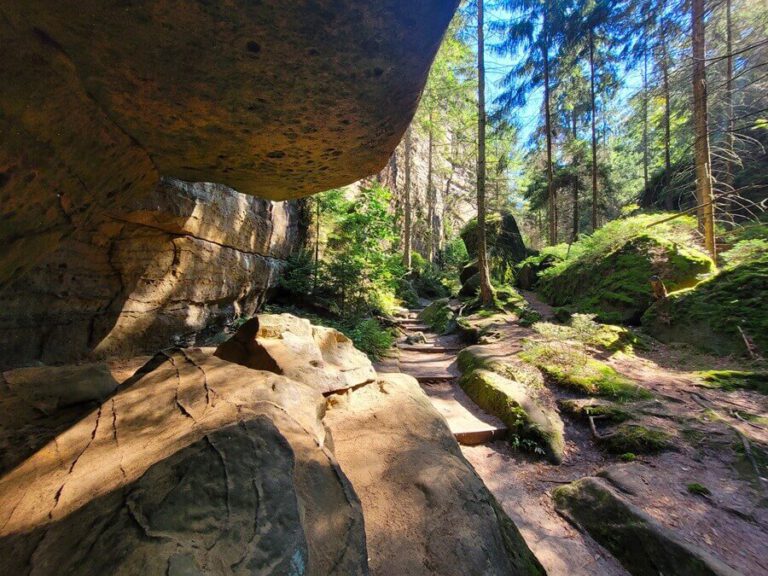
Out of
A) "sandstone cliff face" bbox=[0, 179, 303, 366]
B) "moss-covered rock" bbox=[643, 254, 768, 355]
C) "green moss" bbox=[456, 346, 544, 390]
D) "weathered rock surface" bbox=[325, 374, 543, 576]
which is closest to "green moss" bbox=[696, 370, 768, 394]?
"moss-covered rock" bbox=[643, 254, 768, 355]

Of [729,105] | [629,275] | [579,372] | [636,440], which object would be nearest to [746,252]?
[629,275]

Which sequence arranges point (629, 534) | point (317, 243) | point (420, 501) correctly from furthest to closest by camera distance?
point (317, 243), point (629, 534), point (420, 501)

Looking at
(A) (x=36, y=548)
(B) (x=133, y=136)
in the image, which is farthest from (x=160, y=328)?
(A) (x=36, y=548)

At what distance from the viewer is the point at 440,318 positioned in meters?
13.0

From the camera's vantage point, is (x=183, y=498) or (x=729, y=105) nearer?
(x=183, y=498)

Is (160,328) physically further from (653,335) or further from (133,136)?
(653,335)

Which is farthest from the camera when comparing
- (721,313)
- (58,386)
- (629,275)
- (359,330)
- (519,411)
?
(629,275)

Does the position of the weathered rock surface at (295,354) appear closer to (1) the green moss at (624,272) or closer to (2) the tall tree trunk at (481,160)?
(1) the green moss at (624,272)

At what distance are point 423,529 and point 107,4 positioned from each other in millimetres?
3695

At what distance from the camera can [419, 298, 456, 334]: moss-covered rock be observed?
12135mm

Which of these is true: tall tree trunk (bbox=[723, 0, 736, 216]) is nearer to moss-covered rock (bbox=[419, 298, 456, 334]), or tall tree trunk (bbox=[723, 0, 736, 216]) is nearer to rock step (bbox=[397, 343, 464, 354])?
rock step (bbox=[397, 343, 464, 354])

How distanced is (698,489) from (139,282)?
27.0 feet

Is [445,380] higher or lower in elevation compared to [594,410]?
lower

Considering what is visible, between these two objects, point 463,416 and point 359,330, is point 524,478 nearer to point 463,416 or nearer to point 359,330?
point 463,416
